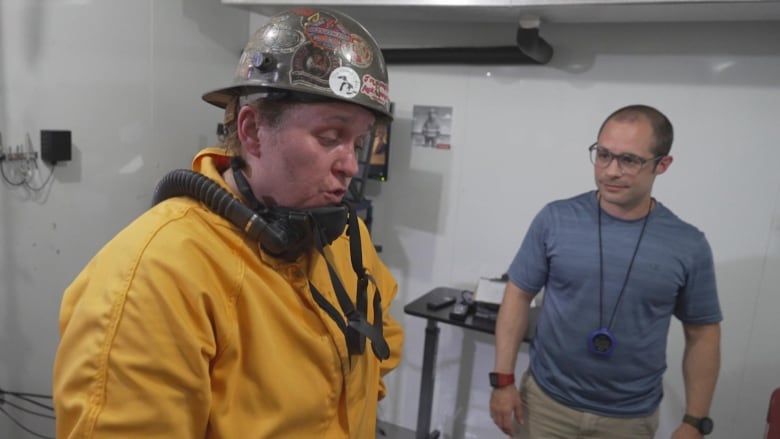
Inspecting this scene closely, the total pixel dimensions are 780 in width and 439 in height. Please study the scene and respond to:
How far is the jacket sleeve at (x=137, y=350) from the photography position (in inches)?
25.9

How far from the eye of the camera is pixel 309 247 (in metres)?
0.89

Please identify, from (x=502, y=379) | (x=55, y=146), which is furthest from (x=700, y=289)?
(x=55, y=146)

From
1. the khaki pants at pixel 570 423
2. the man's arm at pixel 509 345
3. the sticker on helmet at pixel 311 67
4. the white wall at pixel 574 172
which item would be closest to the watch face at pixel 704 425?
the khaki pants at pixel 570 423

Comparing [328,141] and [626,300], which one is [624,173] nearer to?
[626,300]

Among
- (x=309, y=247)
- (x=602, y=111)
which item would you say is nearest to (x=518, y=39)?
(x=602, y=111)

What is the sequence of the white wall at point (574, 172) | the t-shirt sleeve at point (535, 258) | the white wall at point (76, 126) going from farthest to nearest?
the white wall at point (574, 172) → the white wall at point (76, 126) → the t-shirt sleeve at point (535, 258)

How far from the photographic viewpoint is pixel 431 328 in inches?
93.1

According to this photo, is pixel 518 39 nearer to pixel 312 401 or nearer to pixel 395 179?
pixel 395 179

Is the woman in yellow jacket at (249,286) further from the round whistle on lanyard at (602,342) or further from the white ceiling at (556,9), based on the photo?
the white ceiling at (556,9)

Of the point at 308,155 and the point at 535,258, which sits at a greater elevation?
the point at 308,155

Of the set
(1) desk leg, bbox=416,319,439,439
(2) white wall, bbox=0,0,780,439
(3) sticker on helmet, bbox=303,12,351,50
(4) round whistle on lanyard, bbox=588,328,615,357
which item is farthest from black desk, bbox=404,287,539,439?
(3) sticker on helmet, bbox=303,12,351,50

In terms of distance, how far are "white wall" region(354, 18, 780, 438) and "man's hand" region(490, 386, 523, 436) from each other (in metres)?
0.80

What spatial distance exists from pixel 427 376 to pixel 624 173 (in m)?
1.39

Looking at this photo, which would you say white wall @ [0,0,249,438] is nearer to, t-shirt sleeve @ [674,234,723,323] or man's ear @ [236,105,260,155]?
man's ear @ [236,105,260,155]
